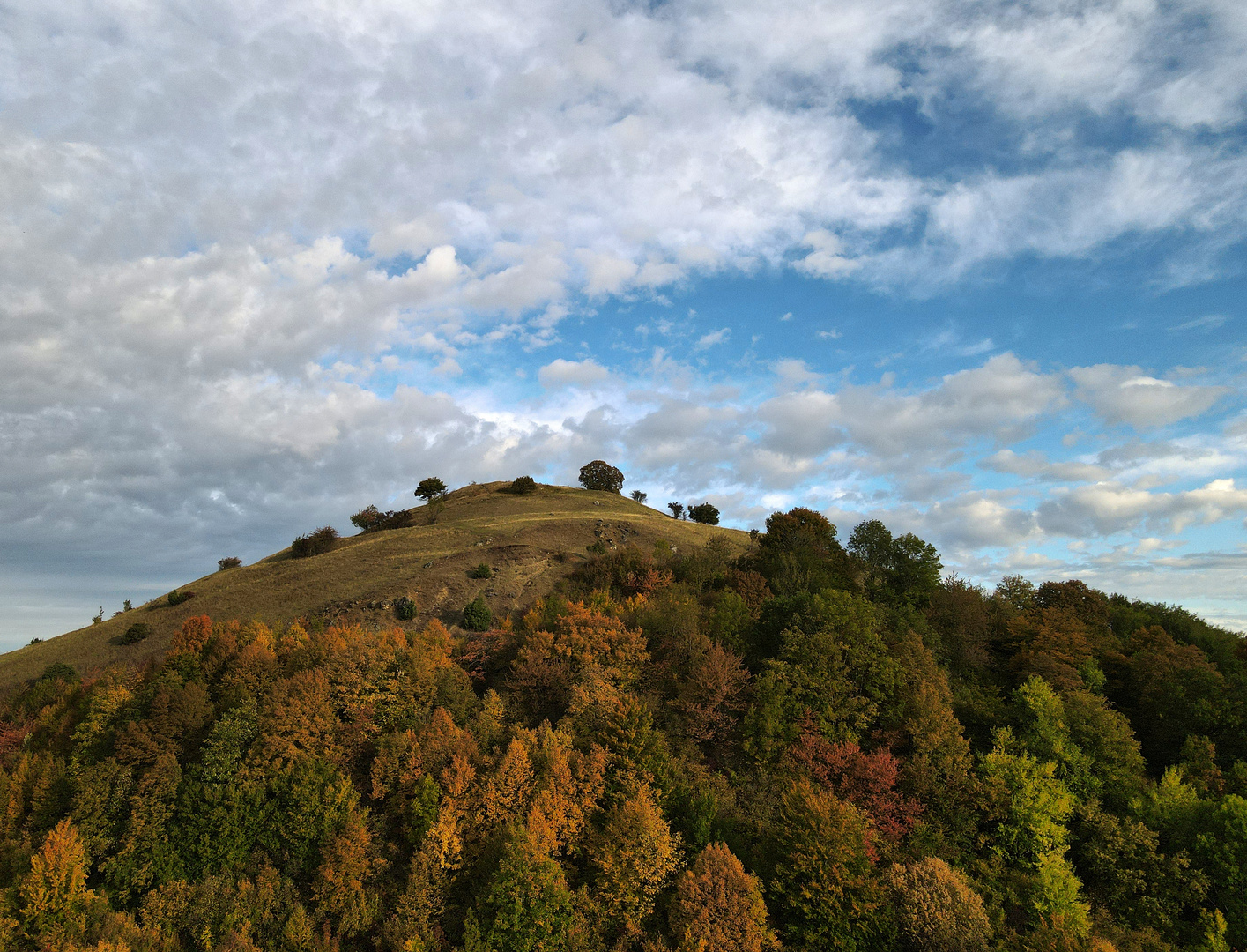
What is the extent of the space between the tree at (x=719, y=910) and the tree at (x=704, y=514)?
287ft

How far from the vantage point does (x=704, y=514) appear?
12506 centimetres

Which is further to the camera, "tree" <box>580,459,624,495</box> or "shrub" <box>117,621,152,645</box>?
"tree" <box>580,459,624,495</box>

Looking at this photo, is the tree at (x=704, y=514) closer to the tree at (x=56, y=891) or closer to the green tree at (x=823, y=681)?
the green tree at (x=823, y=681)

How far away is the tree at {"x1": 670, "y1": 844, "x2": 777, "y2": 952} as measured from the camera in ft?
114

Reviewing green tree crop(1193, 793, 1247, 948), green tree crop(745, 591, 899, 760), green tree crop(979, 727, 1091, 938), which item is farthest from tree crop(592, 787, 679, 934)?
green tree crop(1193, 793, 1247, 948)

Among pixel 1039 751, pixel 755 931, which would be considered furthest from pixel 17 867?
pixel 1039 751

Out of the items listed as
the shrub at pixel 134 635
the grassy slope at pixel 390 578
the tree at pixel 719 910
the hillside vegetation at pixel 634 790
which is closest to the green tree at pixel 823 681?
the hillside vegetation at pixel 634 790

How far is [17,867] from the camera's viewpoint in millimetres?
39875

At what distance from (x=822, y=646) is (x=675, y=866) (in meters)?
21.0

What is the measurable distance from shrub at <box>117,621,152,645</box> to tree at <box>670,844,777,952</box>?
64.9m

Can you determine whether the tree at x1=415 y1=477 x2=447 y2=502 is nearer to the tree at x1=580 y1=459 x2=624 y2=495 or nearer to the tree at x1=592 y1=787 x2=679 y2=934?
the tree at x1=580 y1=459 x2=624 y2=495

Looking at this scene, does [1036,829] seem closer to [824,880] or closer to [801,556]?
[824,880]

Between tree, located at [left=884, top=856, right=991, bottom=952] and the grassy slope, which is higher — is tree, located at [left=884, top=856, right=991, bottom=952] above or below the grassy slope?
below

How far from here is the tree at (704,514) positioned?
124 metres
